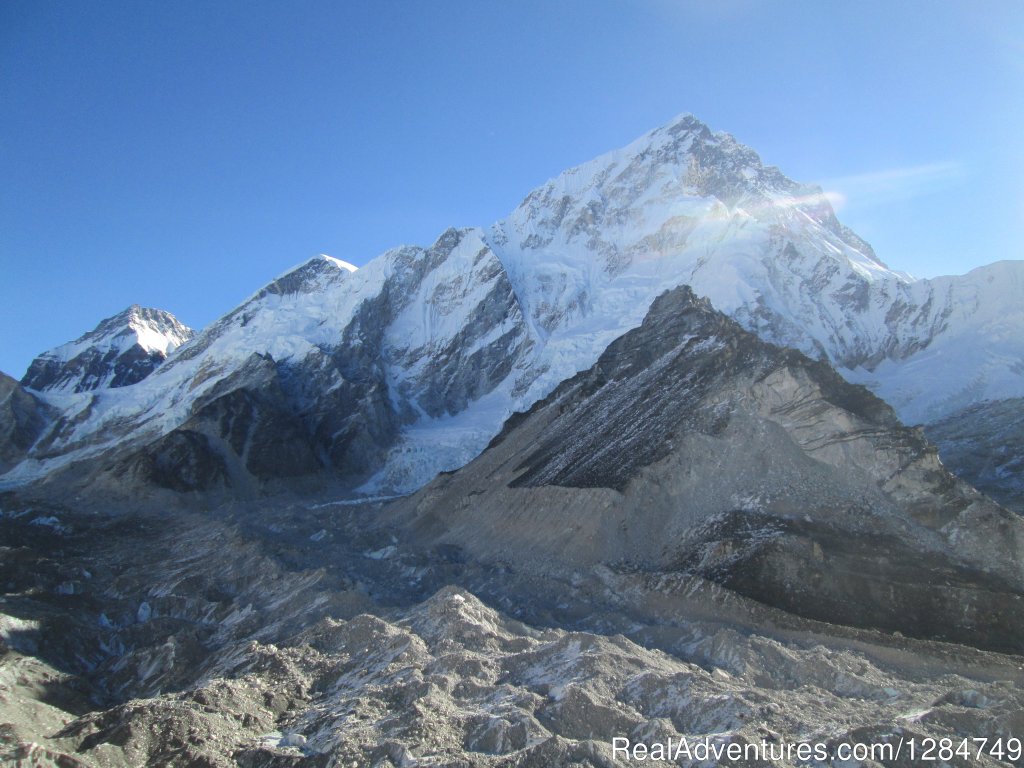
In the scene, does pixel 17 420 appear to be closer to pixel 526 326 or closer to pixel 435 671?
pixel 526 326

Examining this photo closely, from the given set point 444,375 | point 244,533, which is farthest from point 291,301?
point 244,533

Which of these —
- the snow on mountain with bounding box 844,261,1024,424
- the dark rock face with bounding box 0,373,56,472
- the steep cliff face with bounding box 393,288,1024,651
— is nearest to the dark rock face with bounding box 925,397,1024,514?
the snow on mountain with bounding box 844,261,1024,424

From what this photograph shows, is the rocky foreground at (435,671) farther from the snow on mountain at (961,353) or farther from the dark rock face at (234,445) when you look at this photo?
the snow on mountain at (961,353)

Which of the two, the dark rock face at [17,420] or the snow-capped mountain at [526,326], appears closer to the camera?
the snow-capped mountain at [526,326]

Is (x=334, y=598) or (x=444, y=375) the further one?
(x=444, y=375)

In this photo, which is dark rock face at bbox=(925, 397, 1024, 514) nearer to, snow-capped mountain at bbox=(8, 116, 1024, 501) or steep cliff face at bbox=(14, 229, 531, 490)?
snow-capped mountain at bbox=(8, 116, 1024, 501)

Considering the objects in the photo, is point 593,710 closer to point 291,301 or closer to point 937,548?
point 937,548

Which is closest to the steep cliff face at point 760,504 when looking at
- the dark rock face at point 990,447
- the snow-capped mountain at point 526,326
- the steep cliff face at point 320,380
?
the dark rock face at point 990,447
